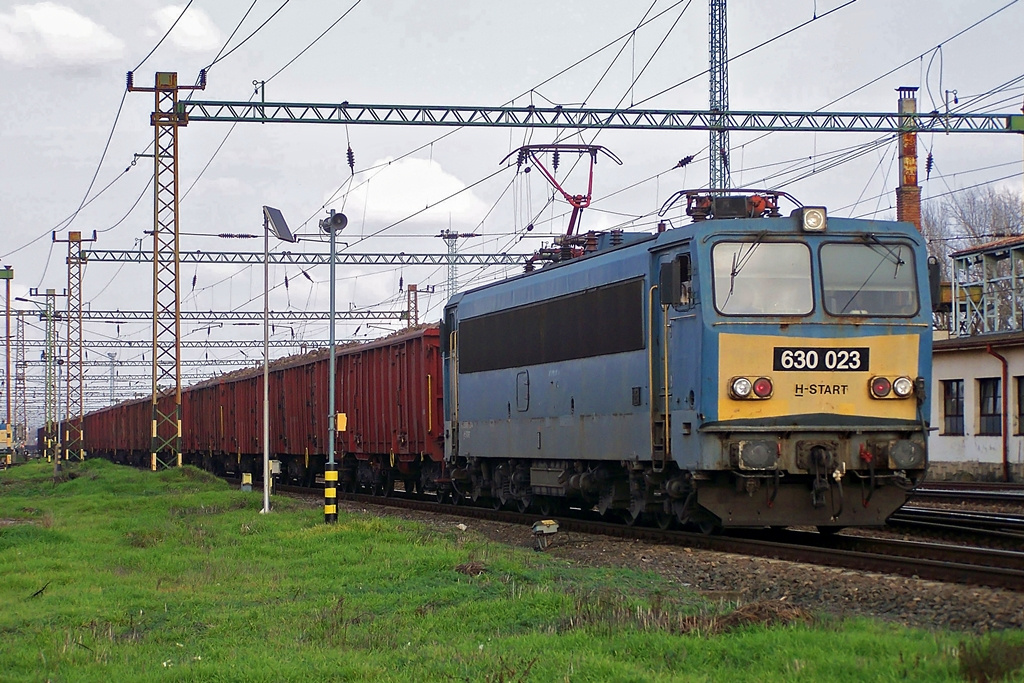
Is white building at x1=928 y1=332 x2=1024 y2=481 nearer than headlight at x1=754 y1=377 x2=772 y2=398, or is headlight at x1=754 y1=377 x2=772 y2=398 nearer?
headlight at x1=754 y1=377 x2=772 y2=398

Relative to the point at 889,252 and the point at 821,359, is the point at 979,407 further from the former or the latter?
the point at 821,359

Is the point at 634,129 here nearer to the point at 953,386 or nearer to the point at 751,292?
the point at 953,386

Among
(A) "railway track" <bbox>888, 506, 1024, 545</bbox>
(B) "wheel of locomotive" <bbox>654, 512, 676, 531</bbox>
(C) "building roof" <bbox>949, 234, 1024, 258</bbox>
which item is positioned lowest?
(A) "railway track" <bbox>888, 506, 1024, 545</bbox>

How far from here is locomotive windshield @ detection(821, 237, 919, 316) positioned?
1394cm

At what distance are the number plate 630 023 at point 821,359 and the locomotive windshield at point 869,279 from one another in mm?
452

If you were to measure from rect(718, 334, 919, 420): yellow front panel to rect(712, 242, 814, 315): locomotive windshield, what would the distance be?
1.21 feet

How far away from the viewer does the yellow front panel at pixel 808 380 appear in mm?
13484

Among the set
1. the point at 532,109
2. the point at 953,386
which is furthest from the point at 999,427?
the point at 532,109

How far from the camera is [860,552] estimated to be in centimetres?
1338

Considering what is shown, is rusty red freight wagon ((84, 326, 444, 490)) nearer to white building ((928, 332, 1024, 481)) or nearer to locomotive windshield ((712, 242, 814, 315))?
locomotive windshield ((712, 242, 814, 315))

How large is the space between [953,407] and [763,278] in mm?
21913

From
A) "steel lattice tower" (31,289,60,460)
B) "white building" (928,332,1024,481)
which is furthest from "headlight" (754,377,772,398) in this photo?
"steel lattice tower" (31,289,60,460)

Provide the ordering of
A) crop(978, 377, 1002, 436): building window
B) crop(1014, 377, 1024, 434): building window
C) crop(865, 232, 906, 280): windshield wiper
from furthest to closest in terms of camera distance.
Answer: crop(978, 377, 1002, 436): building window → crop(1014, 377, 1024, 434): building window → crop(865, 232, 906, 280): windshield wiper

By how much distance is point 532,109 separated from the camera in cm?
2802
